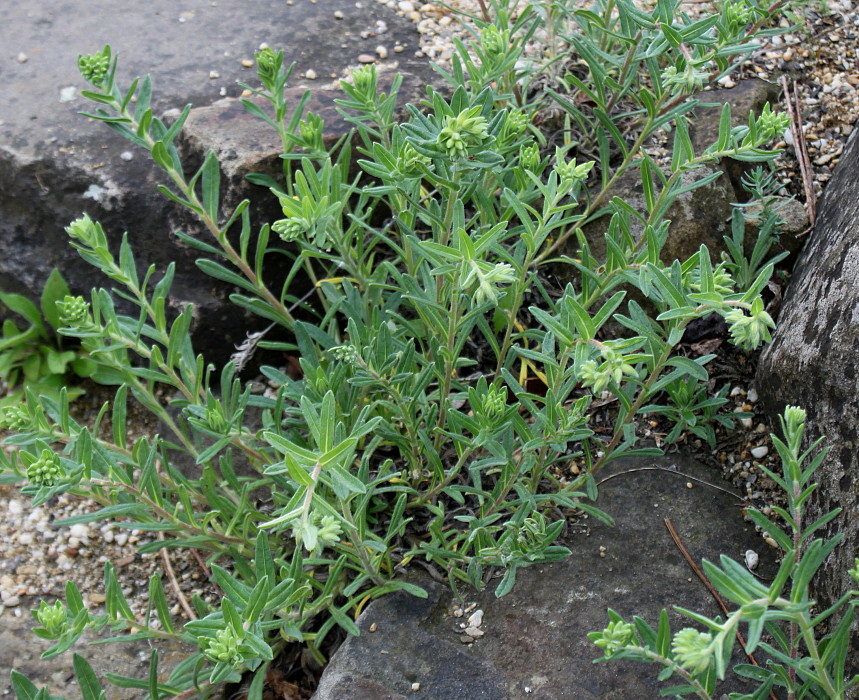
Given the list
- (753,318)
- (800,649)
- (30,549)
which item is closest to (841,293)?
(753,318)

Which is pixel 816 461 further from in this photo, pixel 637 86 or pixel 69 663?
pixel 69 663

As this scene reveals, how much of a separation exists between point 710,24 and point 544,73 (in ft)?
3.86

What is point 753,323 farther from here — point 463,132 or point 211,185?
point 211,185

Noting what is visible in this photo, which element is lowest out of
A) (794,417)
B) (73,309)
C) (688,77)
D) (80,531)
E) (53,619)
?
(80,531)

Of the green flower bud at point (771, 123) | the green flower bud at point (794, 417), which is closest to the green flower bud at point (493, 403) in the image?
the green flower bud at point (794, 417)

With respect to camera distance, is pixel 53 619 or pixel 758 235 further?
pixel 758 235

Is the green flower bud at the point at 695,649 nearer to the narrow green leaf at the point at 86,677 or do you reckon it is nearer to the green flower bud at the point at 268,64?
the narrow green leaf at the point at 86,677

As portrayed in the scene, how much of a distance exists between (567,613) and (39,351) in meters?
2.67

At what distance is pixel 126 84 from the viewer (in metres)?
3.63

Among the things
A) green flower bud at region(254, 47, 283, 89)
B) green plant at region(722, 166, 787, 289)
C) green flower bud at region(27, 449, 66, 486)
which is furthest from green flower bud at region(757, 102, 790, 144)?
green flower bud at region(27, 449, 66, 486)

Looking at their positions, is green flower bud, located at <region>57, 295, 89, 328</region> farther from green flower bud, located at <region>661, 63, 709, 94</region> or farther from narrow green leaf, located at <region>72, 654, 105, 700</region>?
green flower bud, located at <region>661, 63, 709, 94</region>

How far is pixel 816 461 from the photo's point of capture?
5.84 feet

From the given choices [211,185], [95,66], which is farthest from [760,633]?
[95,66]

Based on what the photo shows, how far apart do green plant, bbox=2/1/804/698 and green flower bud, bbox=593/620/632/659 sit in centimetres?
47
